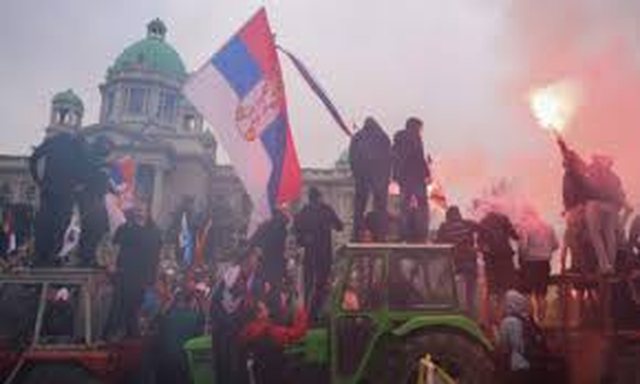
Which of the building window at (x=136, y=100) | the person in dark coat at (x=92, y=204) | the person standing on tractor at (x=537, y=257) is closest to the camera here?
the person standing on tractor at (x=537, y=257)

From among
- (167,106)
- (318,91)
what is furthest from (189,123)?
(318,91)

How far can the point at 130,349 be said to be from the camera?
9.96m

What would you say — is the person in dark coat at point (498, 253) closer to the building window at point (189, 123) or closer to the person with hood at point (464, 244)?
the person with hood at point (464, 244)

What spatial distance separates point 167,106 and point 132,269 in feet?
229

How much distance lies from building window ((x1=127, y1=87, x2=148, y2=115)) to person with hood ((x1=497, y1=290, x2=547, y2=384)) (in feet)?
240

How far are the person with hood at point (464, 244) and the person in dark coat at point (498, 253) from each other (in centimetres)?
22

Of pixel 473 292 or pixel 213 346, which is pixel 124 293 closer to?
pixel 213 346

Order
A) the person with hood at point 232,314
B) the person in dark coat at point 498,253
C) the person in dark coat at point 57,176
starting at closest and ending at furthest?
the person with hood at point 232,314 < the person in dark coat at point 498,253 < the person in dark coat at point 57,176

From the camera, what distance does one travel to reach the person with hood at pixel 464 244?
10.4m

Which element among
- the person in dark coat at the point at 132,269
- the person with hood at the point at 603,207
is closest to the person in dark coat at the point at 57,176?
the person in dark coat at the point at 132,269

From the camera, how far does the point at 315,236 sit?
11.2 metres

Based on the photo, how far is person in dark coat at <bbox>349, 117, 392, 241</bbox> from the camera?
1177 centimetres

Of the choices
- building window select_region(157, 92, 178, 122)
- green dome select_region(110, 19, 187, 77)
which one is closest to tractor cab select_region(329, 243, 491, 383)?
building window select_region(157, 92, 178, 122)

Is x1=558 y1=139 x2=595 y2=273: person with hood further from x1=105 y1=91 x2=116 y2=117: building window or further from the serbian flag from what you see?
x1=105 y1=91 x2=116 y2=117: building window
